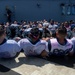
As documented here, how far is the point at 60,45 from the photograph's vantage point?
Answer: 339 cm

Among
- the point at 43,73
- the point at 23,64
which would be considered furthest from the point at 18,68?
the point at 43,73

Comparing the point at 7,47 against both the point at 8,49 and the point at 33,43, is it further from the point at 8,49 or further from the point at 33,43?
the point at 33,43

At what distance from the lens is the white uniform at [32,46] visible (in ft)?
11.2

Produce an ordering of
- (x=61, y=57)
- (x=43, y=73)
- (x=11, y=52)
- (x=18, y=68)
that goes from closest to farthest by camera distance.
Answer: (x=43, y=73)
(x=18, y=68)
(x=11, y=52)
(x=61, y=57)

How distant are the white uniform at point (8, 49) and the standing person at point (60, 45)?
49cm

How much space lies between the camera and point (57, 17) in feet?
82.3

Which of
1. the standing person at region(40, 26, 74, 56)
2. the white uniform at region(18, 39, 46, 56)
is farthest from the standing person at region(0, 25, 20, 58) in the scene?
the standing person at region(40, 26, 74, 56)

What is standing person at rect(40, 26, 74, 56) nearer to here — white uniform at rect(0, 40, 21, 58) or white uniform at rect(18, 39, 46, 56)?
white uniform at rect(18, 39, 46, 56)

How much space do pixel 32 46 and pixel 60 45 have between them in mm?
427

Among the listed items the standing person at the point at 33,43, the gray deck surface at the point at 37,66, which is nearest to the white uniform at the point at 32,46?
the standing person at the point at 33,43

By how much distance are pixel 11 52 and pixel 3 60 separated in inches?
6.6

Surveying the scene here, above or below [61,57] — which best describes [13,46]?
above

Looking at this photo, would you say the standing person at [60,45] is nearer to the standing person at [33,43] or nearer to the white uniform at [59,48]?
the white uniform at [59,48]

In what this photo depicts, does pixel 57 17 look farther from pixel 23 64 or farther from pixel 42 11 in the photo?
pixel 23 64
